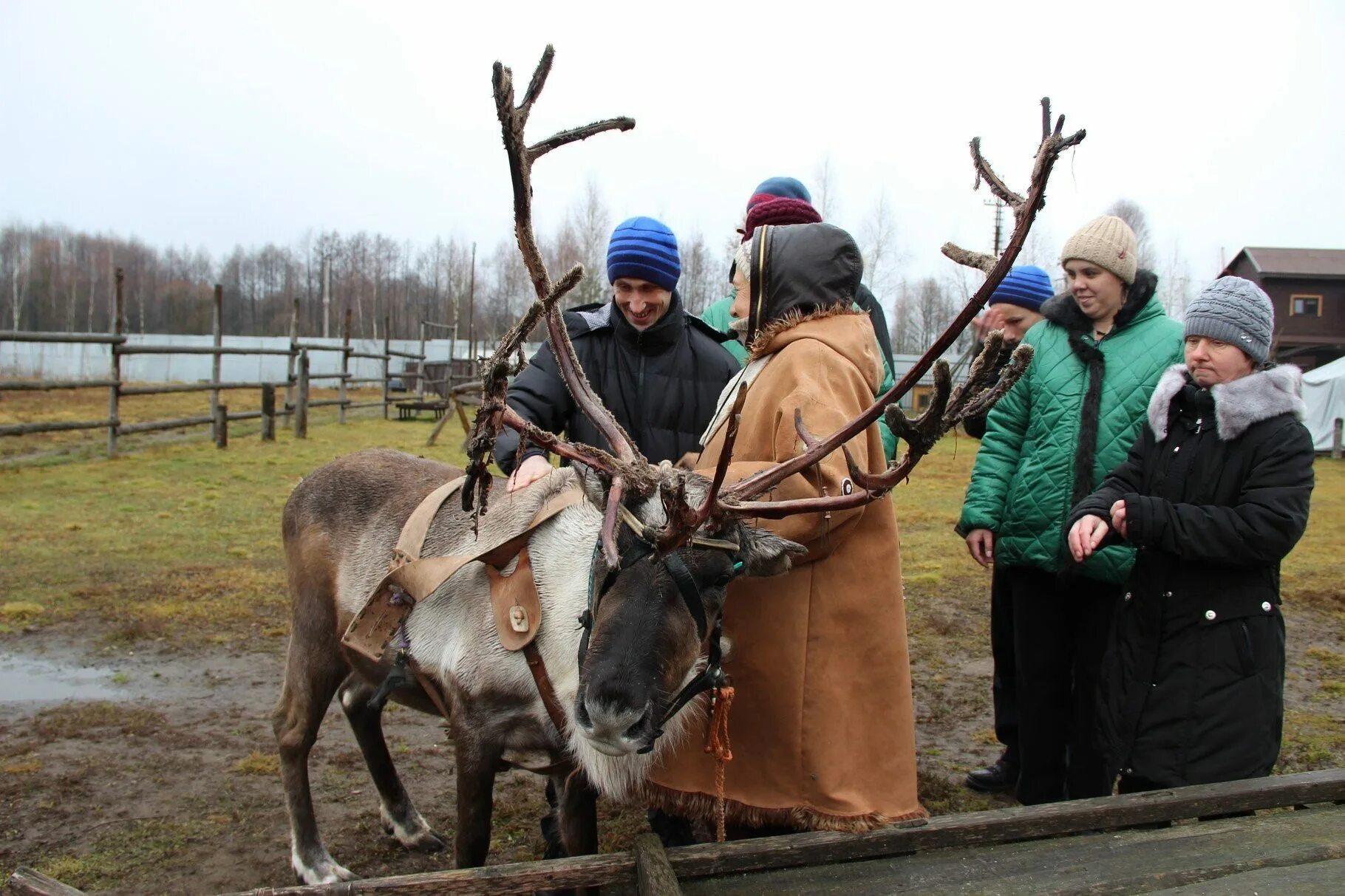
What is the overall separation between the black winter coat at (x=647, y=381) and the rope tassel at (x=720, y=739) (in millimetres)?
1271

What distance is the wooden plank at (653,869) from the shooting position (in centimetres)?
206

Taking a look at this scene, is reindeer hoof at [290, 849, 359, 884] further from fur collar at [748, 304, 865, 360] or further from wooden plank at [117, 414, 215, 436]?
wooden plank at [117, 414, 215, 436]

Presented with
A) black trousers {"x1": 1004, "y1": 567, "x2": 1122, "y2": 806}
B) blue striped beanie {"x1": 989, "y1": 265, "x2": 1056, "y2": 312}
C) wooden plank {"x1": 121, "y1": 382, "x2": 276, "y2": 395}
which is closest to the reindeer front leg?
black trousers {"x1": 1004, "y1": 567, "x2": 1122, "y2": 806}

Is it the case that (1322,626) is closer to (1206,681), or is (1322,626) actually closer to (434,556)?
(1206,681)

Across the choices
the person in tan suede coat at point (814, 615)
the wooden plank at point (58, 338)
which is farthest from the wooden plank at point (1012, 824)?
the wooden plank at point (58, 338)

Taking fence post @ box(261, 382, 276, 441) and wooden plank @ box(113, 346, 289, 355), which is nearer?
wooden plank @ box(113, 346, 289, 355)

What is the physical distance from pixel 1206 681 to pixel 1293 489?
1.99 feet

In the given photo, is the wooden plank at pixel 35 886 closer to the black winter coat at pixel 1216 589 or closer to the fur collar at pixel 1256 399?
the black winter coat at pixel 1216 589

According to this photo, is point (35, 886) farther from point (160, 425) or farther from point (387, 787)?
point (160, 425)

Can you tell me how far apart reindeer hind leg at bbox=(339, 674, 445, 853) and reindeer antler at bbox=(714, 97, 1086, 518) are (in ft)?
7.46

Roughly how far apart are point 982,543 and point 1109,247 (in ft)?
3.81

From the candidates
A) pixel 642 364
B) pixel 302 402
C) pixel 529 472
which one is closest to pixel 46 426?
pixel 302 402

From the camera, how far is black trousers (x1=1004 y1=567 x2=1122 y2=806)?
11.7 feet

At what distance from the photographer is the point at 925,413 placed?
7.64 feet
